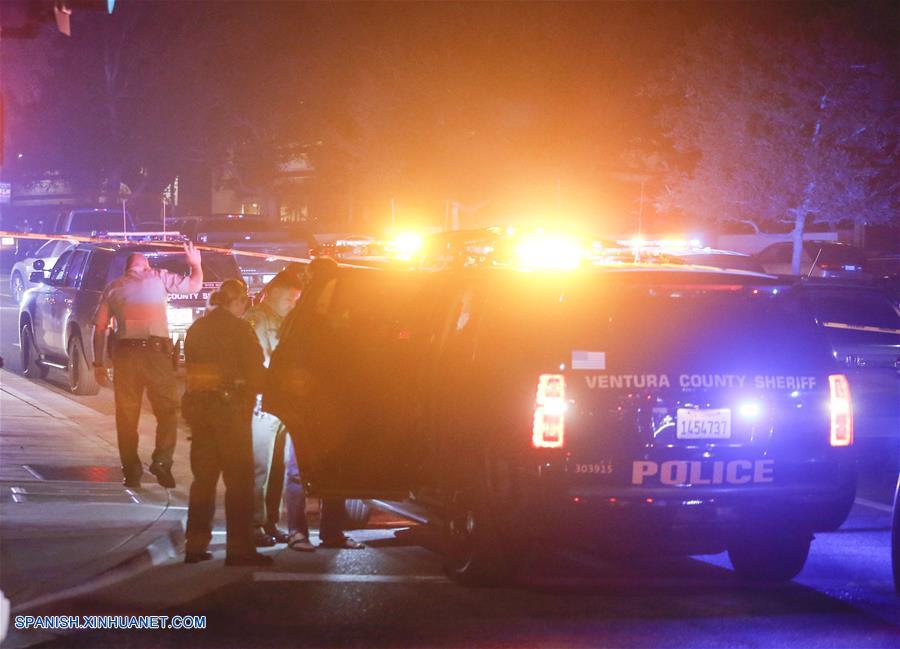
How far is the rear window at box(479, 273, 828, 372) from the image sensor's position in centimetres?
643

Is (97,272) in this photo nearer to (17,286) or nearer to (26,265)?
(26,265)

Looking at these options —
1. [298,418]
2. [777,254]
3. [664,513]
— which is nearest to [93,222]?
[777,254]

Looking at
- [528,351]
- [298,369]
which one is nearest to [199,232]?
[298,369]

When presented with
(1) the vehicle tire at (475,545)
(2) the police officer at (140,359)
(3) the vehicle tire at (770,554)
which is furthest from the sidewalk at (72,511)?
(3) the vehicle tire at (770,554)

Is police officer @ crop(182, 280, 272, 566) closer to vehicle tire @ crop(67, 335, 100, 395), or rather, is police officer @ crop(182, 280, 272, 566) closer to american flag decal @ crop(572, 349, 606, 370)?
american flag decal @ crop(572, 349, 606, 370)

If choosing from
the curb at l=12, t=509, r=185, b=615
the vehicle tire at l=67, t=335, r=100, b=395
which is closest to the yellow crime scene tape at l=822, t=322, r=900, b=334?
the curb at l=12, t=509, r=185, b=615

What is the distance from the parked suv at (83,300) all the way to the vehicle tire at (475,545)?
8.85 metres

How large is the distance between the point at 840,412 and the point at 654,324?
1.15 metres

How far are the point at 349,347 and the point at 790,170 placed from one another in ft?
100

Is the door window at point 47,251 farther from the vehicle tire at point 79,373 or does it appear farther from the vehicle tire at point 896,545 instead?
the vehicle tire at point 896,545

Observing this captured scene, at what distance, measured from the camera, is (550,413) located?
635cm

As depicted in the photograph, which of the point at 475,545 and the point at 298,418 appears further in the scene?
the point at 298,418

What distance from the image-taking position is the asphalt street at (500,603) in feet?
20.1

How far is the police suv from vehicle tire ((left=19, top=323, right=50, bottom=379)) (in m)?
12.0
